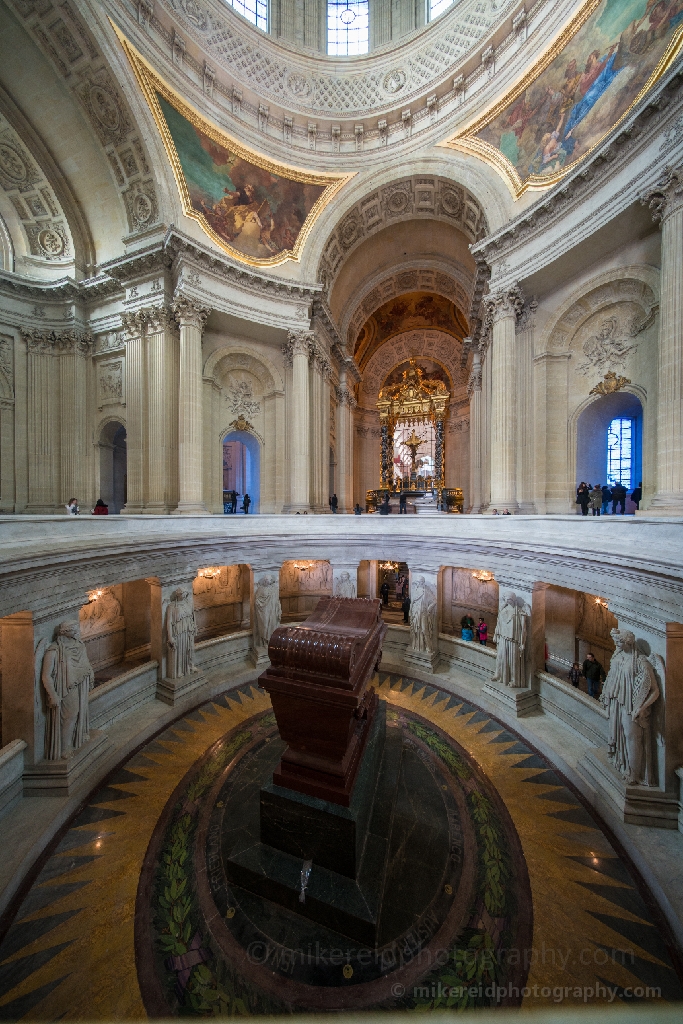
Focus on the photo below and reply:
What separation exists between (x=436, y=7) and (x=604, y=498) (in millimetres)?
19818

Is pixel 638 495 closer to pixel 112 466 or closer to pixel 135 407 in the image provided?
pixel 135 407

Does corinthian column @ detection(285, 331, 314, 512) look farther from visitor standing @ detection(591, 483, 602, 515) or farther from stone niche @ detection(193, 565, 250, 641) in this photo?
visitor standing @ detection(591, 483, 602, 515)

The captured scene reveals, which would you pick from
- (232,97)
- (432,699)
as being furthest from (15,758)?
(232,97)

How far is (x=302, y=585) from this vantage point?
1365 cm

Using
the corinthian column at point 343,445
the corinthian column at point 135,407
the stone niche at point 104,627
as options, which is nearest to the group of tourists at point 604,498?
the corinthian column at point 343,445

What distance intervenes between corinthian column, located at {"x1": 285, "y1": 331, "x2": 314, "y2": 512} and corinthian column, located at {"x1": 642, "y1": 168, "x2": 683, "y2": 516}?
33.7 feet

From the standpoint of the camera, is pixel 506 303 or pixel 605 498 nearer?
pixel 605 498

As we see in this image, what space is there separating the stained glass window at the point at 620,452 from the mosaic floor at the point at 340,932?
9.55 m

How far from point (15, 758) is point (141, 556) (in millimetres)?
3160

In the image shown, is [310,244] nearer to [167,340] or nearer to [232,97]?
[232,97]

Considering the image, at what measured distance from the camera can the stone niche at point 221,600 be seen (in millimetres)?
11344

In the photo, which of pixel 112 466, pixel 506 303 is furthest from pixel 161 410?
pixel 506 303

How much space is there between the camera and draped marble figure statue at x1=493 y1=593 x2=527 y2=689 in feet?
24.1

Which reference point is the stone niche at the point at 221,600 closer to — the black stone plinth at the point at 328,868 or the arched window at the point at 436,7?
the black stone plinth at the point at 328,868
